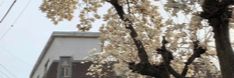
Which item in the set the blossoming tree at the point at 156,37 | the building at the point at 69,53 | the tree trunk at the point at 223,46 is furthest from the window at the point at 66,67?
the tree trunk at the point at 223,46

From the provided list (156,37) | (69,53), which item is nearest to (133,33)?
(156,37)

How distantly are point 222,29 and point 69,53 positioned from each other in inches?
1330

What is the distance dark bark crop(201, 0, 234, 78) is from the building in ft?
106

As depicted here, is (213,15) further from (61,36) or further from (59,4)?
(61,36)

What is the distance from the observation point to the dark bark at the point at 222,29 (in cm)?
1200

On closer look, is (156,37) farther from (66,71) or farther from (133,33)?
(66,71)

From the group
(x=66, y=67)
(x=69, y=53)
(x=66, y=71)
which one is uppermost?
(x=69, y=53)

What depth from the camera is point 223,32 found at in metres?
12.3

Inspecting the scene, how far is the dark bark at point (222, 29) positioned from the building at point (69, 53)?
106ft

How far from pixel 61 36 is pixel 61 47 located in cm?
94

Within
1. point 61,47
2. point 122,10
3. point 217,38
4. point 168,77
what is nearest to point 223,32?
point 217,38

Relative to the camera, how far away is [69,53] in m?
45.6

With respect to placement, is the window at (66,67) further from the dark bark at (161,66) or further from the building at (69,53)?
the dark bark at (161,66)

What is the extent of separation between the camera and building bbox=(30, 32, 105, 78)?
45031 millimetres
